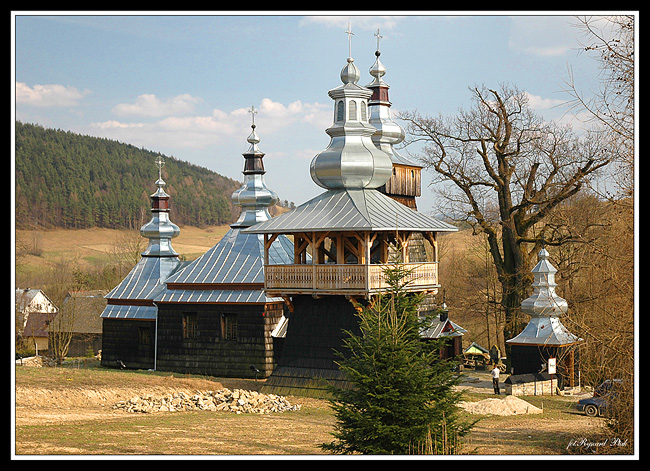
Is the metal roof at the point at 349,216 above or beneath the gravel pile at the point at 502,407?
above

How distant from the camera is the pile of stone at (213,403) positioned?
796 inches

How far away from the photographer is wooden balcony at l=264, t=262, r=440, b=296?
822 inches

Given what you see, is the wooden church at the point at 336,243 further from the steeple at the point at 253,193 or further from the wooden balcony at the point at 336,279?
the steeple at the point at 253,193

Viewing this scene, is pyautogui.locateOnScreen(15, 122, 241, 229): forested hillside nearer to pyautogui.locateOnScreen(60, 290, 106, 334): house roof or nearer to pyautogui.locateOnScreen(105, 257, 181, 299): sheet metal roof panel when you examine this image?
pyautogui.locateOnScreen(60, 290, 106, 334): house roof

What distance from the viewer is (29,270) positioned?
58375mm

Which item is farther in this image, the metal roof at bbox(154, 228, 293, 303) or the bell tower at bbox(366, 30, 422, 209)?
the bell tower at bbox(366, 30, 422, 209)

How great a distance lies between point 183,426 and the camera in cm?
1669

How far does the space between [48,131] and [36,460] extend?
198 feet

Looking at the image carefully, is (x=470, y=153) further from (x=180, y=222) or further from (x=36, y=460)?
(x=180, y=222)

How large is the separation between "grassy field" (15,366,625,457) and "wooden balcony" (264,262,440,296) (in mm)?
3075

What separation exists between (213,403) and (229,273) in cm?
817

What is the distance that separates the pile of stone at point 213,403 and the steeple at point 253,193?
10.9 meters

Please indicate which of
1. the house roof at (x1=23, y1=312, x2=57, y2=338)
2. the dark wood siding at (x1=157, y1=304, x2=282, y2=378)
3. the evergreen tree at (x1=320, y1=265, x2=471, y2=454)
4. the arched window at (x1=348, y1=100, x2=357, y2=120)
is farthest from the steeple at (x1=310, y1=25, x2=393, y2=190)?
the house roof at (x1=23, y1=312, x2=57, y2=338)

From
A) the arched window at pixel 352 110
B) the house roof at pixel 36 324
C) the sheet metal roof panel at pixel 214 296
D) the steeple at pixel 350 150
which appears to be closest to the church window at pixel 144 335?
the sheet metal roof panel at pixel 214 296
